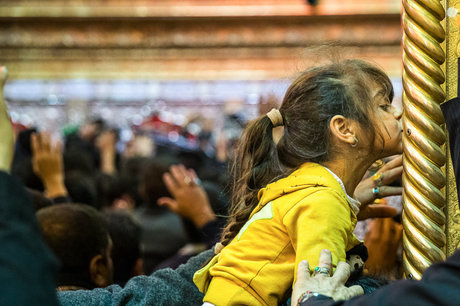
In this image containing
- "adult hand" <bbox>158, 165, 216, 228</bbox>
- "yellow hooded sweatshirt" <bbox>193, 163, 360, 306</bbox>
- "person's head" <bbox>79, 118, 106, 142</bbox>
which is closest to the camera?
"yellow hooded sweatshirt" <bbox>193, 163, 360, 306</bbox>

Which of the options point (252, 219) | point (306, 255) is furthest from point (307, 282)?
point (252, 219)

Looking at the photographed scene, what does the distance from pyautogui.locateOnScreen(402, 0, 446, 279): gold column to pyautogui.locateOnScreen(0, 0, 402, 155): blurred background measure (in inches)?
246

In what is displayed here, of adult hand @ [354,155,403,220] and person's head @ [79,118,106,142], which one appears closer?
adult hand @ [354,155,403,220]

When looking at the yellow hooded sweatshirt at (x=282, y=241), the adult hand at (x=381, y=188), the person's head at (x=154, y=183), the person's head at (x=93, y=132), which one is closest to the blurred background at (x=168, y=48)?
the person's head at (x=93, y=132)

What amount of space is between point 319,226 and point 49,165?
6.32ft

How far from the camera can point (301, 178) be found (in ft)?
4.07

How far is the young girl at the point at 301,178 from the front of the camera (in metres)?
1.16

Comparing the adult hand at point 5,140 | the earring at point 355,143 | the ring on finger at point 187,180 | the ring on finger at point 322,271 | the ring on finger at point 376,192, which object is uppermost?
the adult hand at point 5,140

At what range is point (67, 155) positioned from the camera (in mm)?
4207

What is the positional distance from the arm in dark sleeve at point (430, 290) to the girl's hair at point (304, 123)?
517 millimetres

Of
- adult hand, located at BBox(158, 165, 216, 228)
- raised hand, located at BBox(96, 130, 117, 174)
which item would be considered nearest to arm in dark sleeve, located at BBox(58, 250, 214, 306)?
adult hand, located at BBox(158, 165, 216, 228)

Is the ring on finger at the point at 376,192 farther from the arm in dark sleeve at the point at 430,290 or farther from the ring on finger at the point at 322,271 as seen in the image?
the arm in dark sleeve at the point at 430,290

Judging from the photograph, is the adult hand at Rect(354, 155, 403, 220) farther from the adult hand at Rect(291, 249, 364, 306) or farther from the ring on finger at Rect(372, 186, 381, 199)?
the adult hand at Rect(291, 249, 364, 306)

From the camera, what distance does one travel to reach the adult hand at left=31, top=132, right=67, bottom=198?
2.77m
